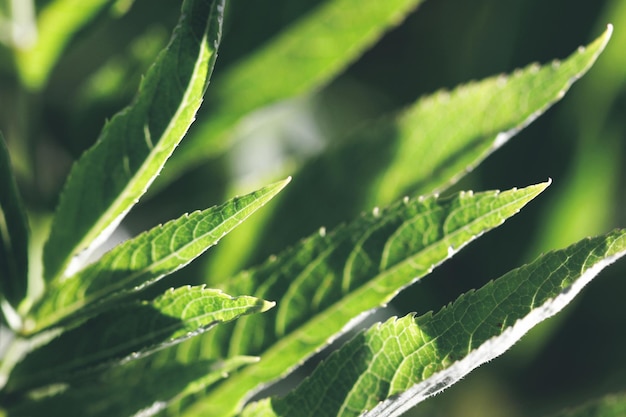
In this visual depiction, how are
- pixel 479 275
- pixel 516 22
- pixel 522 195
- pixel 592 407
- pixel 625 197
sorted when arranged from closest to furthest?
pixel 522 195 < pixel 592 407 < pixel 516 22 < pixel 479 275 < pixel 625 197

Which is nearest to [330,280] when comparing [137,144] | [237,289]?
[237,289]

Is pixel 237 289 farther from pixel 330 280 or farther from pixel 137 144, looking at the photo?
pixel 137 144

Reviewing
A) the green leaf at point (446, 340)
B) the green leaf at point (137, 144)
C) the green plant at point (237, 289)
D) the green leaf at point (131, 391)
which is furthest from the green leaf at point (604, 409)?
the green leaf at point (137, 144)

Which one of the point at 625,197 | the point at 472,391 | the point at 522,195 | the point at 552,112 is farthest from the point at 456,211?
the point at 625,197

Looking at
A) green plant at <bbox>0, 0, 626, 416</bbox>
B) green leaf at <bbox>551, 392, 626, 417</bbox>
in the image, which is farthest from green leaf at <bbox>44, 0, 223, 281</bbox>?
green leaf at <bbox>551, 392, 626, 417</bbox>

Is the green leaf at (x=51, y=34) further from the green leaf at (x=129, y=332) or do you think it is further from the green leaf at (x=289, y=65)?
the green leaf at (x=129, y=332)

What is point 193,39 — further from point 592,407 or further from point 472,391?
point 472,391

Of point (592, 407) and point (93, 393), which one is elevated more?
point (93, 393)

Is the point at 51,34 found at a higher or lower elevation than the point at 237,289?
higher

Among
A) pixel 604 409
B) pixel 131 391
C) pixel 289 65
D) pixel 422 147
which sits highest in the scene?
pixel 289 65
